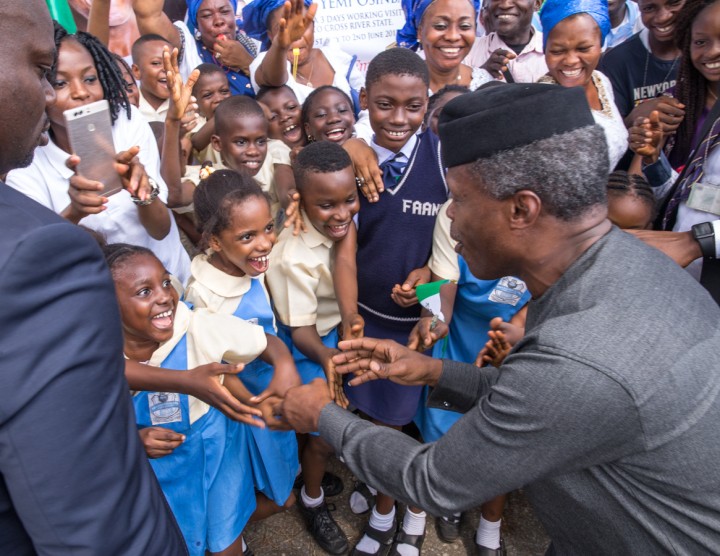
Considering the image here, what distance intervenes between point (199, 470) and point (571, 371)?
5.00ft

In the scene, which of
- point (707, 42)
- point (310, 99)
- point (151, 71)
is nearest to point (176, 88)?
point (310, 99)

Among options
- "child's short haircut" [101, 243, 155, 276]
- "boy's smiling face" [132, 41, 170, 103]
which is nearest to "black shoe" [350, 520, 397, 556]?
"child's short haircut" [101, 243, 155, 276]

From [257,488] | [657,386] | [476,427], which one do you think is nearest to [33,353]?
[476,427]

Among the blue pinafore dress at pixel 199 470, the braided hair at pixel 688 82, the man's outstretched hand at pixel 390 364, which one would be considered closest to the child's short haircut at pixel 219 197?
the blue pinafore dress at pixel 199 470

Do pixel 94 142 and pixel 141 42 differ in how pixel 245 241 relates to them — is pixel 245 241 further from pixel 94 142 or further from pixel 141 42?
pixel 141 42

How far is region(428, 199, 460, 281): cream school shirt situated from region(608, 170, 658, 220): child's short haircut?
808mm

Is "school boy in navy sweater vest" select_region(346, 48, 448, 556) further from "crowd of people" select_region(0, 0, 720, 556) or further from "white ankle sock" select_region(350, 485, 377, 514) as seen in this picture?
"white ankle sock" select_region(350, 485, 377, 514)

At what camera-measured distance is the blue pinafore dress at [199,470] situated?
2039mm

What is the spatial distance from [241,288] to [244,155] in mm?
1137

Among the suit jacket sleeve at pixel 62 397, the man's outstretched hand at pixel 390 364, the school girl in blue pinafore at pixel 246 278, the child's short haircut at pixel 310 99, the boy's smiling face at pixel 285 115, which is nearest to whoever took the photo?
the suit jacket sleeve at pixel 62 397

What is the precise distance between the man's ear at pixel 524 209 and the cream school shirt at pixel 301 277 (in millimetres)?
1314

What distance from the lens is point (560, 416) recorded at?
1149 millimetres

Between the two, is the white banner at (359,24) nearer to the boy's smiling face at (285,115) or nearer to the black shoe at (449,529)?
the boy's smiling face at (285,115)

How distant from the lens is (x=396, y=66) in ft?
8.82
